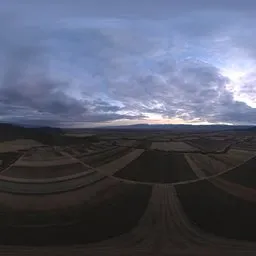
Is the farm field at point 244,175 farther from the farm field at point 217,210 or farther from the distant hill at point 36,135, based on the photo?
the distant hill at point 36,135

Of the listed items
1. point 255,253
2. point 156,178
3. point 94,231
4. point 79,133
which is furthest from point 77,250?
point 255,253

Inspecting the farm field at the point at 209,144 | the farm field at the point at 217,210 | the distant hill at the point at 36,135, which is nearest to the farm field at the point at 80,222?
the farm field at the point at 217,210

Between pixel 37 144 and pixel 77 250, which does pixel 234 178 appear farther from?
pixel 37 144

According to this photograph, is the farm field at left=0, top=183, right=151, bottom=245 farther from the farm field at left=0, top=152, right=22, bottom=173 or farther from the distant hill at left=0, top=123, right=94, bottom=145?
the distant hill at left=0, top=123, right=94, bottom=145

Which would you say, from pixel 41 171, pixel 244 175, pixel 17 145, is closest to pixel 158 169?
pixel 244 175

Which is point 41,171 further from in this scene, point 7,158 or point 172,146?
point 172,146
